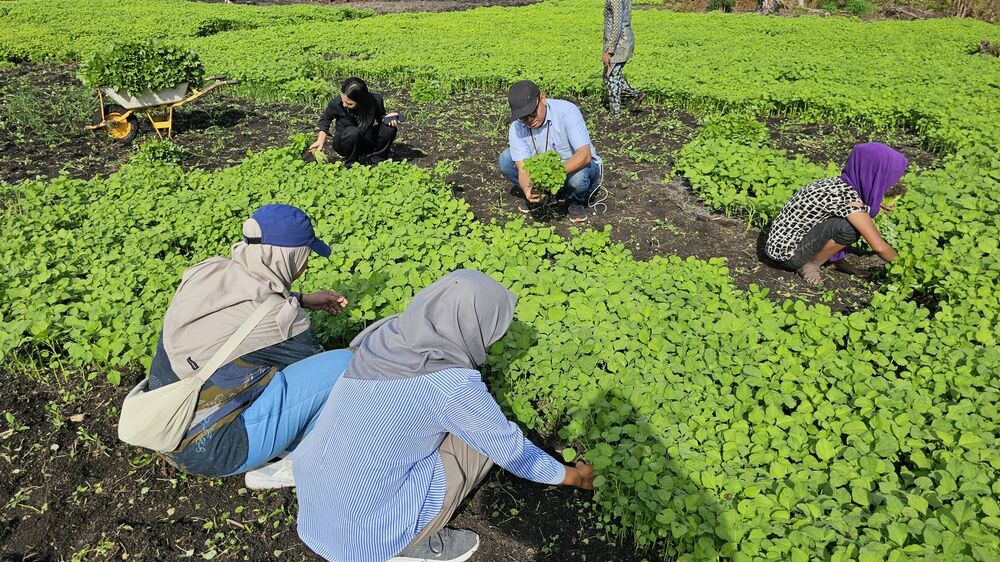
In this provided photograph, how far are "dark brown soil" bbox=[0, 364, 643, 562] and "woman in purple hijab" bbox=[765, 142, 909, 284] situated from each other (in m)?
2.82

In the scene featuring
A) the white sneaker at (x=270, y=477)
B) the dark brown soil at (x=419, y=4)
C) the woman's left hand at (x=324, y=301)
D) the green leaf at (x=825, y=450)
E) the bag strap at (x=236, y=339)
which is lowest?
the white sneaker at (x=270, y=477)

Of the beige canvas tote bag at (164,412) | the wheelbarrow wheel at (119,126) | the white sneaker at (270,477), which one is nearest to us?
the beige canvas tote bag at (164,412)

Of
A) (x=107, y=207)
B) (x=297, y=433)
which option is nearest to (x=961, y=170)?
(x=297, y=433)

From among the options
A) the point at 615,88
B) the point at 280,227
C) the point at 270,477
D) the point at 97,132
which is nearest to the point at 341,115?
the point at 615,88

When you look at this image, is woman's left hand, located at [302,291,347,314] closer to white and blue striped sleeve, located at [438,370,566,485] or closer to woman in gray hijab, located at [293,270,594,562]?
woman in gray hijab, located at [293,270,594,562]

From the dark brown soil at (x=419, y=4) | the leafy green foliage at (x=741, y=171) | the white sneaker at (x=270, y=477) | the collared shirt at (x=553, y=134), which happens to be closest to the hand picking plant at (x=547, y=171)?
the collared shirt at (x=553, y=134)

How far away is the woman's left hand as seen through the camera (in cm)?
345

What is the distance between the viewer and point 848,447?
2.70 m

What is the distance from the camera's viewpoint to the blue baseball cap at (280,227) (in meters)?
2.70

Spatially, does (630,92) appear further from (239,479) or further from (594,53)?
(239,479)

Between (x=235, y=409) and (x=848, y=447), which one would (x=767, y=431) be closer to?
(x=848, y=447)

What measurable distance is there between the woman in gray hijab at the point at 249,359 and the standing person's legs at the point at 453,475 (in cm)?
82

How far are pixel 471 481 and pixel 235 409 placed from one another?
111 cm

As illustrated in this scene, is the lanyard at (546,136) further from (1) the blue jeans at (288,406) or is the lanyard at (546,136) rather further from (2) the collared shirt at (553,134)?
(1) the blue jeans at (288,406)
